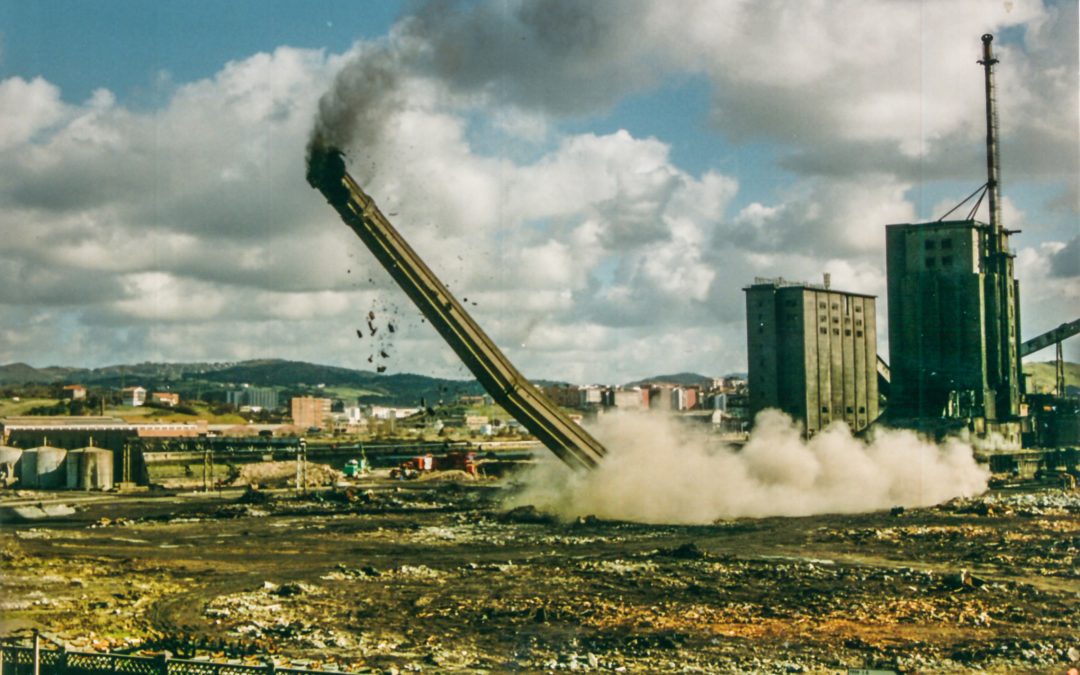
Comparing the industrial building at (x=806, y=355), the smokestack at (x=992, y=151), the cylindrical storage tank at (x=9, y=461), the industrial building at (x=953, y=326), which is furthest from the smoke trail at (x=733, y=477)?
the cylindrical storage tank at (x=9, y=461)

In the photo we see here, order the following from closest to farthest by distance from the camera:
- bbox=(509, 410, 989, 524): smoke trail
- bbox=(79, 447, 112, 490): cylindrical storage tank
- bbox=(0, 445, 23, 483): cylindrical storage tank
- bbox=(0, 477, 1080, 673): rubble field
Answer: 1. bbox=(0, 477, 1080, 673): rubble field
2. bbox=(509, 410, 989, 524): smoke trail
3. bbox=(79, 447, 112, 490): cylindrical storage tank
4. bbox=(0, 445, 23, 483): cylindrical storage tank

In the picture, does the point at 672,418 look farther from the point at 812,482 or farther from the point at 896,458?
the point at 896,458

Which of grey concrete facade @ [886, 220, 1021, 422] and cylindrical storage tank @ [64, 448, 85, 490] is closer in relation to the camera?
cylindrical storage tank @ [64, 448, 85, 490]

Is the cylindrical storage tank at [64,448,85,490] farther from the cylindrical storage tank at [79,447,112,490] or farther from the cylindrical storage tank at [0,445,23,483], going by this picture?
the cylindrical storage tank at [0,445,23,483]

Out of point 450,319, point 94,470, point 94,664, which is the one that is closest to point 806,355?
point 450,319

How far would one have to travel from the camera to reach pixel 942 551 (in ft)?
115

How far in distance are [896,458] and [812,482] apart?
7.80m

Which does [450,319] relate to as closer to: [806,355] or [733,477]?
[733,477]

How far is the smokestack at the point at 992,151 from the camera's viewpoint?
79.3 meters

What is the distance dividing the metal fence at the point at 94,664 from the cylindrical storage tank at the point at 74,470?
190 feet

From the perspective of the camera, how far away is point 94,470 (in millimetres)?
65875

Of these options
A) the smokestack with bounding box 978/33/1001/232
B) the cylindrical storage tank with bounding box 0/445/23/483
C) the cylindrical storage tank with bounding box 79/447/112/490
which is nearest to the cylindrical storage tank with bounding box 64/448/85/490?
the cylindrical storage tank with bounding box 79/447/112/490

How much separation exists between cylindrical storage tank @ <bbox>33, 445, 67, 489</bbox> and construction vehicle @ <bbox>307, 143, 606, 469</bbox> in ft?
132

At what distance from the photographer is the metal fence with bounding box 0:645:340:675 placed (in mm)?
12031
